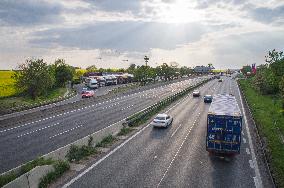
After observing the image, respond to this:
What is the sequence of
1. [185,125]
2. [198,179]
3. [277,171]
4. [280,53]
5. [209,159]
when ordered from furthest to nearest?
[280,53] < [185,125] < [209,159] < [277,171] < [198,179]

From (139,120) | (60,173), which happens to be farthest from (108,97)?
(60,173)

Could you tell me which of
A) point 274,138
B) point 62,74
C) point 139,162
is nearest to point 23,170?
point 139,162

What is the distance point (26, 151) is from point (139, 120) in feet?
58.7

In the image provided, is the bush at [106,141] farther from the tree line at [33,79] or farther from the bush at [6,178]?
the tree line at [33,79]

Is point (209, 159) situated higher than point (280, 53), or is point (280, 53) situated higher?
point (280, 53)

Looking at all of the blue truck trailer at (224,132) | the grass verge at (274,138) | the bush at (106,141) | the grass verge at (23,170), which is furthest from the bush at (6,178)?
the grass verge at (274,138)

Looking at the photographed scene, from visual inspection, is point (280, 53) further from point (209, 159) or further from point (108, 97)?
point (209, 159)

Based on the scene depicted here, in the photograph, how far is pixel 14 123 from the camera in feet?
138

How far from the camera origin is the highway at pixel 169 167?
21.4 meters

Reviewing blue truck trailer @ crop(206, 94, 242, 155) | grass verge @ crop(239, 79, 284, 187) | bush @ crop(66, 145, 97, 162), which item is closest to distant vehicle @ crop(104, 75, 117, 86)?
grass verge @ crop(239, 79, 284, 187)

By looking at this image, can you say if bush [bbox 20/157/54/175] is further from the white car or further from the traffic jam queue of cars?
the traffic jam queue of cars

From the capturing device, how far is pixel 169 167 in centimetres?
2441

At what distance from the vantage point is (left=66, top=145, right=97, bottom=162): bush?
25484 millimetres

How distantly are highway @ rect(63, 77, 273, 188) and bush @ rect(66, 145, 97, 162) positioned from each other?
1536 millimetres
